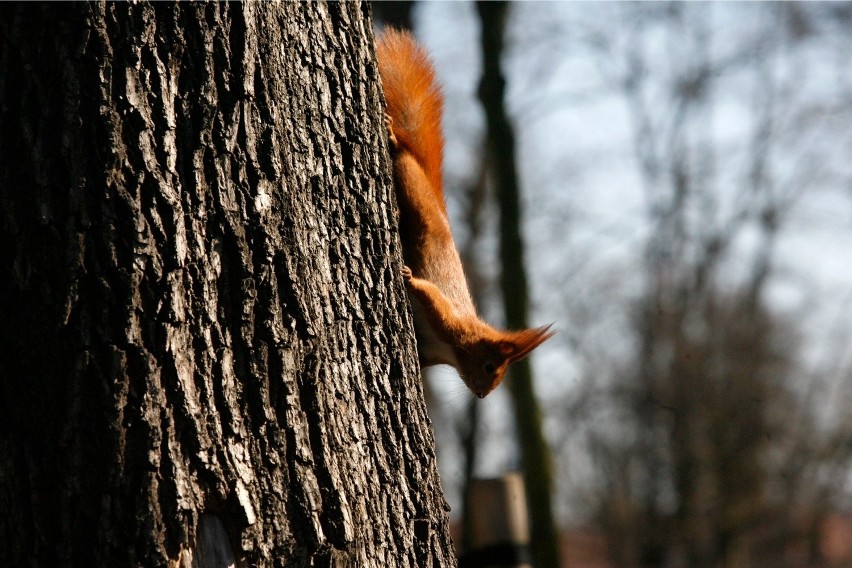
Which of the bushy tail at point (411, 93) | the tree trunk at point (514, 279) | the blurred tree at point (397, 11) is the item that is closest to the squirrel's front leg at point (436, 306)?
the bushy tail at point (411, 93)

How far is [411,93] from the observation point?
3.28 metres

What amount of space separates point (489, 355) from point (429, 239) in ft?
3.02

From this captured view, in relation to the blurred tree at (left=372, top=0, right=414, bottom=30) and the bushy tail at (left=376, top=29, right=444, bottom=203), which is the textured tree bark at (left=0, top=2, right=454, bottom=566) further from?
the blurred tree at (left=372, top=0, right=414, bottom=30)

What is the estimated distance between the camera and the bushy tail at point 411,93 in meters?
3.23

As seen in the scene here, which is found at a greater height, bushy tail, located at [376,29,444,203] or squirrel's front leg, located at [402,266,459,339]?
bushy tail, located at [376,29,444,203]

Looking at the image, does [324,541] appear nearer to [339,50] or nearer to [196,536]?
[196,536]

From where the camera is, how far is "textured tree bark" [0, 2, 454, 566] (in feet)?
5.89

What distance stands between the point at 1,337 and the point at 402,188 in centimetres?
183

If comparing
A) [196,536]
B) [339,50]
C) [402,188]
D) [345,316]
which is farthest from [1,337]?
[402,188]

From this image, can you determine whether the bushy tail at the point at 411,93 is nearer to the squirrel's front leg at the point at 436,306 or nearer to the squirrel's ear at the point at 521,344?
the squirrel's front leg at the point at 436,306

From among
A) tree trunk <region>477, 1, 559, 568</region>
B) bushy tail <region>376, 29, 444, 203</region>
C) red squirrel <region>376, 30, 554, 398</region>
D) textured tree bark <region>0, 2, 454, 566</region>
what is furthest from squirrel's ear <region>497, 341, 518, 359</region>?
textured tree bark <region>0, 2, 454, 566</region>

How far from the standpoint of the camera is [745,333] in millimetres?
16141

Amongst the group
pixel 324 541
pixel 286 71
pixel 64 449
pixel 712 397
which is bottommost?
pixel 324 541

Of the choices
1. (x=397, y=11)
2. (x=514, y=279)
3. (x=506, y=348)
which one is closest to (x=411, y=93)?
(x=506, y=348)
